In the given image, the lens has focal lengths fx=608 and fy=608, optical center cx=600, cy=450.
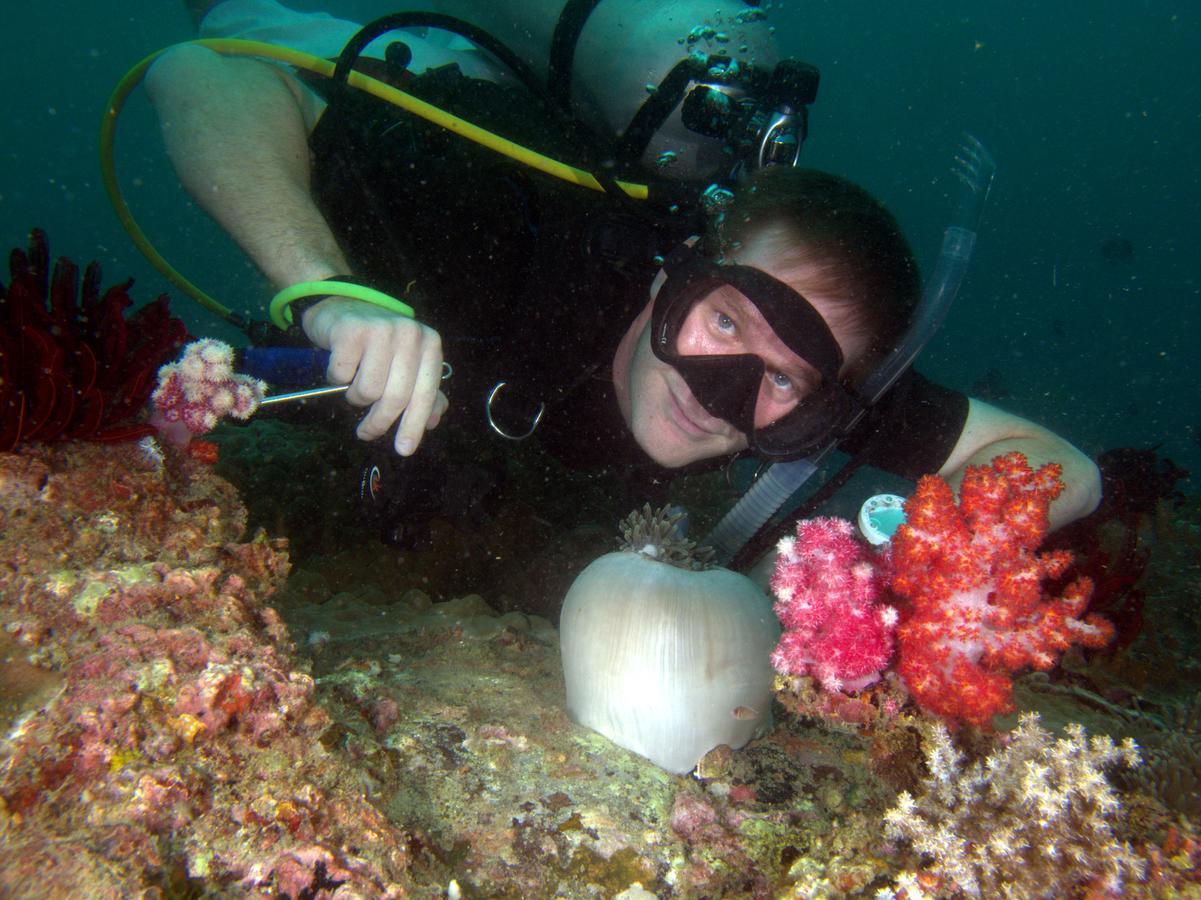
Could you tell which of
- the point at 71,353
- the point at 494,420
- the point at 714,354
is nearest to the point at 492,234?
the point at 494,420

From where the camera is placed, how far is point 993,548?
72.7 inches

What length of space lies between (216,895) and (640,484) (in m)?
3.71

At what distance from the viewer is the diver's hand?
7.06 ft

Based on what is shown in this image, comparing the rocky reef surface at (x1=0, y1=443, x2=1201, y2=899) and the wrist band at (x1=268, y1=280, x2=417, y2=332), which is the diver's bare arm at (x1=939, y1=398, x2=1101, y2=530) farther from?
the wrist band at (x1=268, y1=280, x2=417, y2=332)

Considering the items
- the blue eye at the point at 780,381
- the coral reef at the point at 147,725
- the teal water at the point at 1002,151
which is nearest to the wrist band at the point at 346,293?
the coral reef at the point at 147,725

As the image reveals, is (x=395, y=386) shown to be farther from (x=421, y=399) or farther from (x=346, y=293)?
(x=346, y=293)

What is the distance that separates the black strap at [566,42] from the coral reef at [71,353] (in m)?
3.40

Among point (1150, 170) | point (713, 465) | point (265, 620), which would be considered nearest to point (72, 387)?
point (265, 620)

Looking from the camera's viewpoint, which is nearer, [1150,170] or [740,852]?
[740,852]

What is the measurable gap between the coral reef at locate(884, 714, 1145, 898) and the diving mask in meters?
1.60

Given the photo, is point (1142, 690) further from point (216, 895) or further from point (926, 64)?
point (926, 64)

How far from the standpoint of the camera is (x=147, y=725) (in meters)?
1.25

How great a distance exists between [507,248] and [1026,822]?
340 cm

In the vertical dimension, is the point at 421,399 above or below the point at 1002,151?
below
